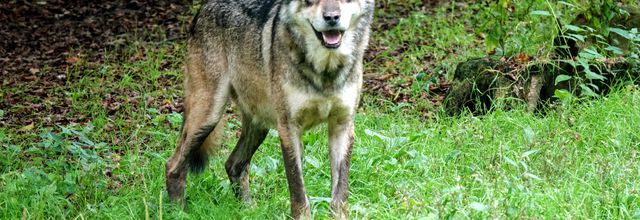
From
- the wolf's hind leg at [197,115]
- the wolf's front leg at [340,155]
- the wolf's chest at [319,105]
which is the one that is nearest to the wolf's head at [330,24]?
the wolf's chest at [319,105]

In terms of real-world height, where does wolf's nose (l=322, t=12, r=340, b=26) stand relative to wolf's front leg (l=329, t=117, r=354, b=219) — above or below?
above

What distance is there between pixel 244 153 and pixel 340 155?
3.95ft

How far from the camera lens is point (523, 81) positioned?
8.23 meters

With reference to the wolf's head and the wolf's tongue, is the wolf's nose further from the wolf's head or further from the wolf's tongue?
the wolf's tongue

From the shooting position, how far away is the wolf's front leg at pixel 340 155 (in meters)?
6.15

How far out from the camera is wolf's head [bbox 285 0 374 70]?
5.67m

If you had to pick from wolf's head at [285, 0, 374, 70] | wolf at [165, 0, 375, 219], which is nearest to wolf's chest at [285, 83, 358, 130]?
wolf at [165, 0, 375, 219]

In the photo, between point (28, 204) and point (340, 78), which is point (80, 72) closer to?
point (28, 204)

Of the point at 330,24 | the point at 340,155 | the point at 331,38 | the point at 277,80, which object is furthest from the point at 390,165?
the point at 330,24

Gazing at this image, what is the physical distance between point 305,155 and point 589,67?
8.73ft

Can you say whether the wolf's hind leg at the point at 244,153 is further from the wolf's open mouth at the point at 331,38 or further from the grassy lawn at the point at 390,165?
the wolf's open mouth at the point at 331,38

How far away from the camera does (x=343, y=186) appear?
6.15 m

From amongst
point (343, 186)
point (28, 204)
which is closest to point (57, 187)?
point (28, 204)

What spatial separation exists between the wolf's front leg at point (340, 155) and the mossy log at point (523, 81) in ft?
7.36
